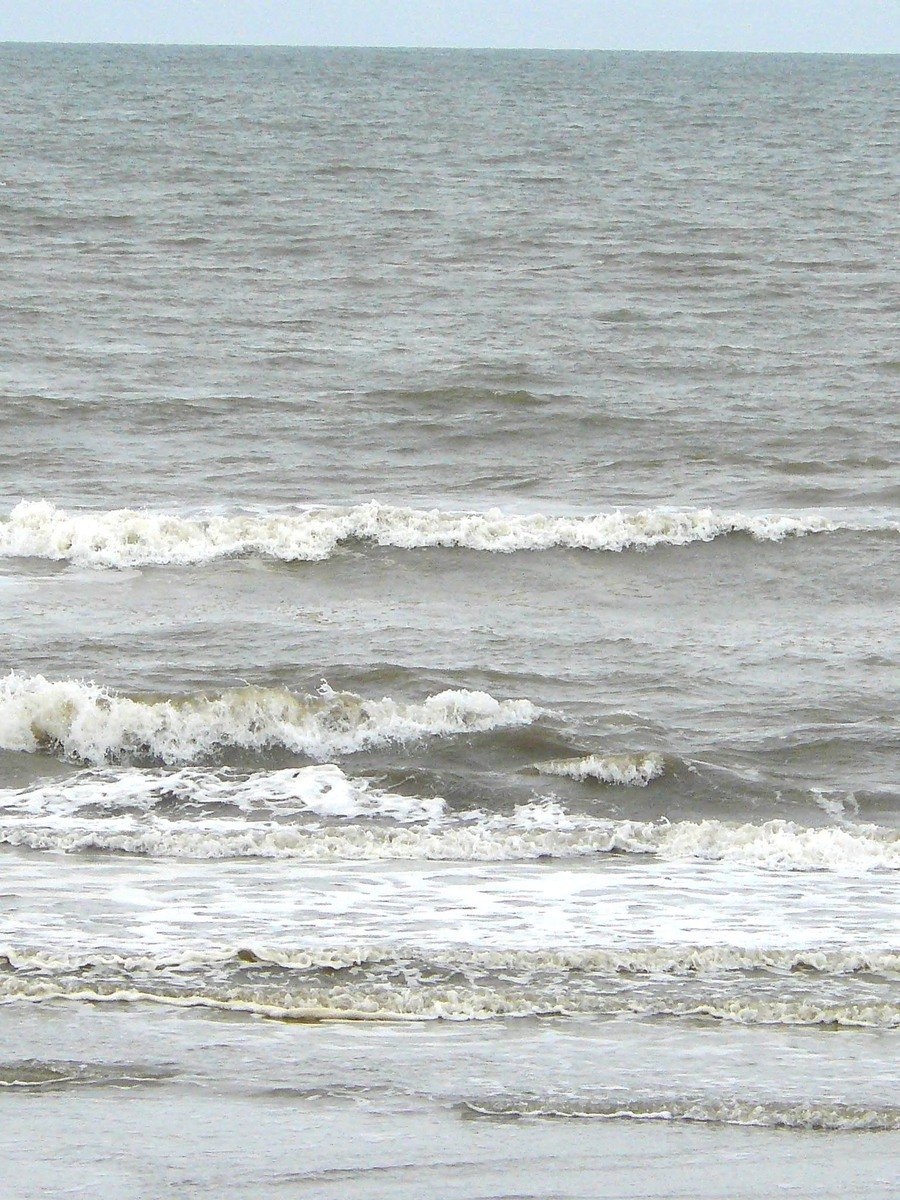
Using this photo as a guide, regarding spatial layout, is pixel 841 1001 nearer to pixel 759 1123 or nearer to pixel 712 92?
pixel 759 1123

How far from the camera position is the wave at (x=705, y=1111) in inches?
218

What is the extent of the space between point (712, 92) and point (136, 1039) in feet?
320

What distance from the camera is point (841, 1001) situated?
262 inches

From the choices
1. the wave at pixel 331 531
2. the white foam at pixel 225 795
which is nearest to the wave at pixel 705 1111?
the white foam at pixel 225 795

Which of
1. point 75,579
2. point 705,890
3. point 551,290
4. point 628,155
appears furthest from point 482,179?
point 705,890

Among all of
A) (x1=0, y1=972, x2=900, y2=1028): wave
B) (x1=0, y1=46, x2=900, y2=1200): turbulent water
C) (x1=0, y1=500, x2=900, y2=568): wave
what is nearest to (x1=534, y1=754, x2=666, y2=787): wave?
(x1=0, y1=46, x2=900, y2=1200): turbulent water

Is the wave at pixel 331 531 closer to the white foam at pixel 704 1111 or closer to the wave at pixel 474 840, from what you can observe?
the wave at pixel 474 840

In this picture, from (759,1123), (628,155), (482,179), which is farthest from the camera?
(628,155)

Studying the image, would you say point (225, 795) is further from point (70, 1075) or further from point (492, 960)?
point (70, 1075)

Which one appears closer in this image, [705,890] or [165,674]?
[705,890]

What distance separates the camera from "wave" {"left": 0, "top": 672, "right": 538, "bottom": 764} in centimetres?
1023

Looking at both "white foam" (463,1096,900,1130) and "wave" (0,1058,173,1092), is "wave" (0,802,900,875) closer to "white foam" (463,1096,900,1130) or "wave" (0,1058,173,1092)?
"wave" (0,1058,173,1092)

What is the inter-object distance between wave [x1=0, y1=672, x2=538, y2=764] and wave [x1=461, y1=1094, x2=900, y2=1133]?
474 centimetres

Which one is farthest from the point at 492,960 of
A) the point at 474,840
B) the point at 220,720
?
the point at 220,720
